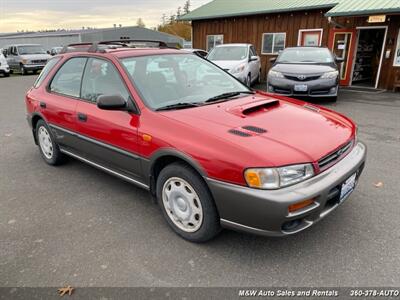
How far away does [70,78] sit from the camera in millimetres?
4109

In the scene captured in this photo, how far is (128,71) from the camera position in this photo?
3279 millimetres

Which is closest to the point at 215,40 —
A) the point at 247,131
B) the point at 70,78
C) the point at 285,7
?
the point at 285,7

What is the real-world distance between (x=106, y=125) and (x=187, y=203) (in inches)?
49.4

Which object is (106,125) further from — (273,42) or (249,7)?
(249,7)

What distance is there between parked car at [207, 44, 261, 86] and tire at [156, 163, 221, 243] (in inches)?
308

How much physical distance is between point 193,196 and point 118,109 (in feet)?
3.69

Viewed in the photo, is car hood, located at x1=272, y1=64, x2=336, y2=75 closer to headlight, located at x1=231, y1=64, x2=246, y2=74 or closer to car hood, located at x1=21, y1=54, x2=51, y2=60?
headlight, located at x1=231, y1=64, x2=246, y2=74

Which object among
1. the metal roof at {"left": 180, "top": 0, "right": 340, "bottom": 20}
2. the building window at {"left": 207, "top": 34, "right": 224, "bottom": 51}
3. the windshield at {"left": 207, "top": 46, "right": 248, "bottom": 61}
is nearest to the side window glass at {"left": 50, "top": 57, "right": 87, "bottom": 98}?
the windshield at {"left": 207, "top": 46, "right": 248, "bottom": 61}

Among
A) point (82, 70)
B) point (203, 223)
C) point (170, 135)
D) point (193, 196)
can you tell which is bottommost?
point (203, 223)

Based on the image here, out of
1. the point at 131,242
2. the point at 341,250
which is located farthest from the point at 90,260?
the point at 341,250

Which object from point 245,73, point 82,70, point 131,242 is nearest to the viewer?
point 131,242

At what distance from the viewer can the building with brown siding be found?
11.3 metres

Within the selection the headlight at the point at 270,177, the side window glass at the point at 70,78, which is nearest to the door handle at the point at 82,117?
the side window glass at the point at 70,78

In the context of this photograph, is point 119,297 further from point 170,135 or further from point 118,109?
point 118,109
